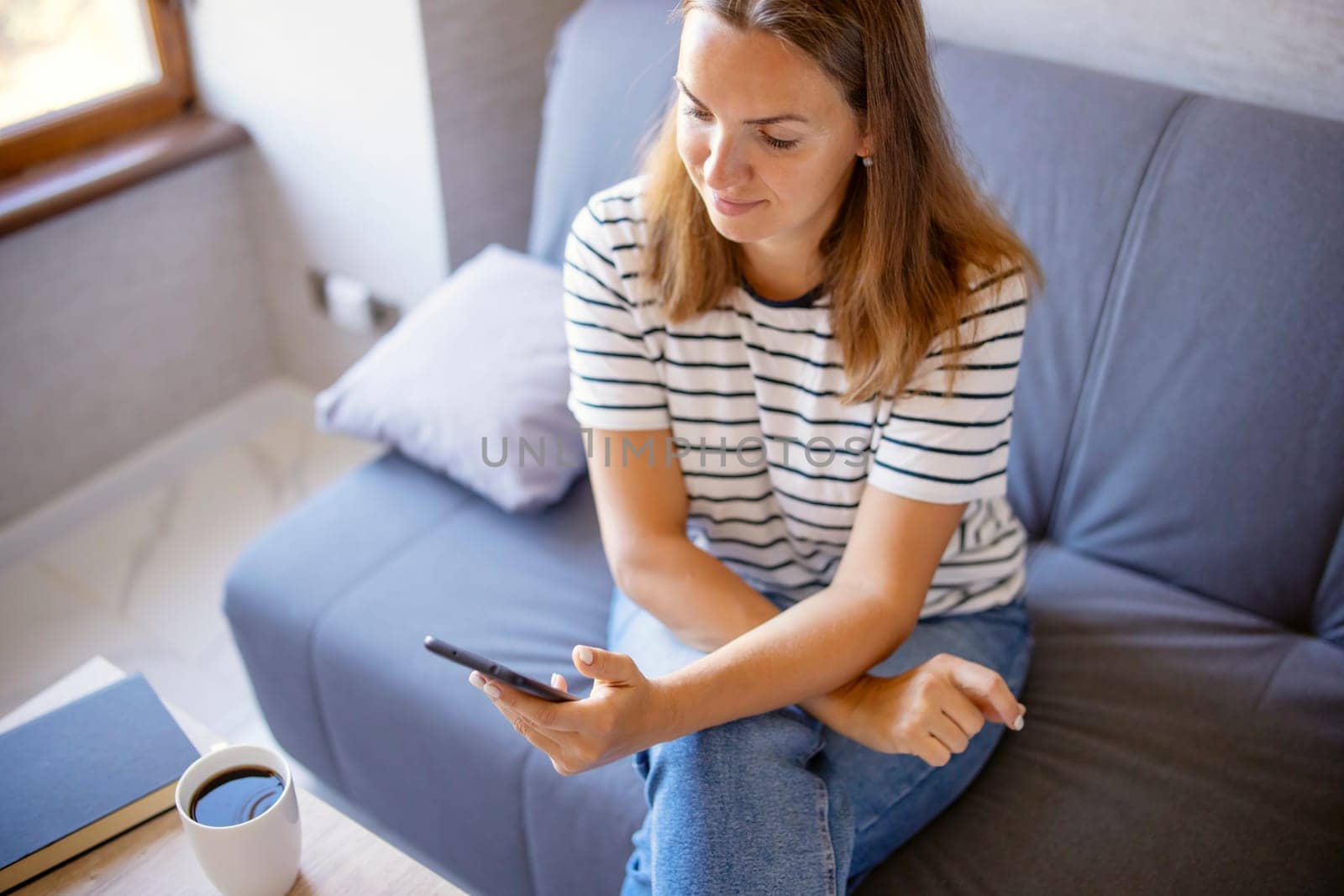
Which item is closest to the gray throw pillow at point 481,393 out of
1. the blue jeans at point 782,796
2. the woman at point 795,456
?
the woman at point 795,456

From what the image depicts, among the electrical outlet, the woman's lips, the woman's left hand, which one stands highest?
the woman's lips

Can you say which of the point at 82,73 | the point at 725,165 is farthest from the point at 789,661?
the point at 82,73

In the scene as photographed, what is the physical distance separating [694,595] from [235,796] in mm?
434

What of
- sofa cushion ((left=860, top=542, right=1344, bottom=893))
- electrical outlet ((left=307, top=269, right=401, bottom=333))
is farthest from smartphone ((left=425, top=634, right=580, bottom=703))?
electrical outlet ((left=307, top=269, right=401, bottom=333))

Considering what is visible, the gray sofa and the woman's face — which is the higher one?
the woman's face

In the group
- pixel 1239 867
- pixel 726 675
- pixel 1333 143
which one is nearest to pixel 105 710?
pixel 726 675

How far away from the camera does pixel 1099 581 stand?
53.8 inches

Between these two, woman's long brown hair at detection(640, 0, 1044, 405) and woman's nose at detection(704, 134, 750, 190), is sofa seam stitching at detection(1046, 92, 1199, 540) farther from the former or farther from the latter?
woman's nose at detection(704, 134, 750, 190)

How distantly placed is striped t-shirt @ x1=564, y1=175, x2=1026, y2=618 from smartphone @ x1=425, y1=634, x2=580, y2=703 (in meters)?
0.34

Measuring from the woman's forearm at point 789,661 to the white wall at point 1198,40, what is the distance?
0.68 meters

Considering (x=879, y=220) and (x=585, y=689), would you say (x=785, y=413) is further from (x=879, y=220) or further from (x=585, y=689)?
(x=585, y=689)

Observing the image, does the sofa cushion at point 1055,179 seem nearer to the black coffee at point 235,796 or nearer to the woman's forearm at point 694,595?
the woman's forearm at point 694,595

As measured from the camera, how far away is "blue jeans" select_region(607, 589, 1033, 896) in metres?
0.95

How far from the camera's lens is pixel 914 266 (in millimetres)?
1026
